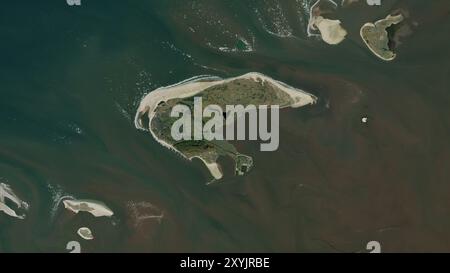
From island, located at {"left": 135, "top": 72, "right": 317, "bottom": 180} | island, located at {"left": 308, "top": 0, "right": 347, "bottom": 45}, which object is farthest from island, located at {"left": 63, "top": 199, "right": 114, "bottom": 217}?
island, located at {"left": 308, "top": 0, "right": 347, "bottom": 45}

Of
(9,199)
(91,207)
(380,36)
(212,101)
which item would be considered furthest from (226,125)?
(9,199)

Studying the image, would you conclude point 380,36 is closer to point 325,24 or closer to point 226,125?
point 325,24

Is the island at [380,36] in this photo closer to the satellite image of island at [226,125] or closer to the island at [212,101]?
the satellite image of island at [226,125]

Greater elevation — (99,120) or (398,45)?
(398,45)

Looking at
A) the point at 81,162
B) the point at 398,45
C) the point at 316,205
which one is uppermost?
the point at 398,45

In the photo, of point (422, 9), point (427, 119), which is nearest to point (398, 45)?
point (422, 9)
